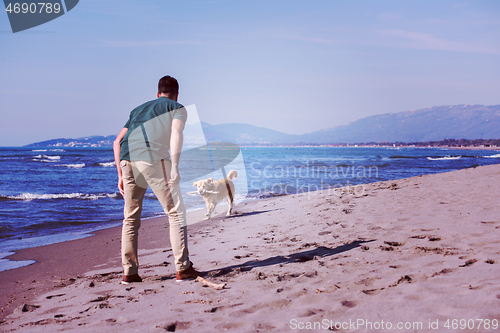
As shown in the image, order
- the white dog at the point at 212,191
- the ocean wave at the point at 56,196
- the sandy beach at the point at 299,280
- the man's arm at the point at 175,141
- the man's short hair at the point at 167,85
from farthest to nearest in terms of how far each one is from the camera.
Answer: the ocean wave at the point at 56,196 < the white dog at the point at 212,191 < the man's short hair at the point at 167,85 < the man's arm at the point at 175,141 < the sandy beach at the point at 299,280

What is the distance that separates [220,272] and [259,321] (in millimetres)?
1318

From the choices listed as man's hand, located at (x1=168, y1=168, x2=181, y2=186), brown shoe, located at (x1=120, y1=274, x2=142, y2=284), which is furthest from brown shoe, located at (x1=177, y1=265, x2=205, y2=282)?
man's hand, located at (x1=168, y1=168, x2=181, y2=186)

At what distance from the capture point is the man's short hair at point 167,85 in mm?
3260

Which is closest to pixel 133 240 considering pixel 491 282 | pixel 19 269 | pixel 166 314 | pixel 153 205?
pixel 166 314

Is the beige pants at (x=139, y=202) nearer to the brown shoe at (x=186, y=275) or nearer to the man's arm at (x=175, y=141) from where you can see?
the brown shoe at (x=186, y=275)

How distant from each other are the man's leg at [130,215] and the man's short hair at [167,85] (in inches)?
33.6

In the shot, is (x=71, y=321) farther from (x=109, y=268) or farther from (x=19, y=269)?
(x=19, y=269)

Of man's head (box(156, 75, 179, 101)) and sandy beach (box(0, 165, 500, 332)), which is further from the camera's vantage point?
man's head (box(156, 75, 179, 101))

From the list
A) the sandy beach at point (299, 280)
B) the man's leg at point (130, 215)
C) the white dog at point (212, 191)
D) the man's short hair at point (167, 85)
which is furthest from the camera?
the white dog at point (212, 191)

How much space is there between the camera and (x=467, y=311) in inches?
74.6

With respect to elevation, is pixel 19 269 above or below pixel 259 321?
below

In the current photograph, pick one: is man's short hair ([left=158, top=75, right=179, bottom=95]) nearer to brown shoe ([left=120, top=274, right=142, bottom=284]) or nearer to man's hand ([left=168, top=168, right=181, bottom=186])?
man's hand ([left=168, top=168, right=181, bottom=186])

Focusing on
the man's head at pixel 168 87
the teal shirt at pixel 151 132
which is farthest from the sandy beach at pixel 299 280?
the man's head at pixel 168 87

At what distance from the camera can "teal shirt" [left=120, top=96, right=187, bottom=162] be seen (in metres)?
3.07
